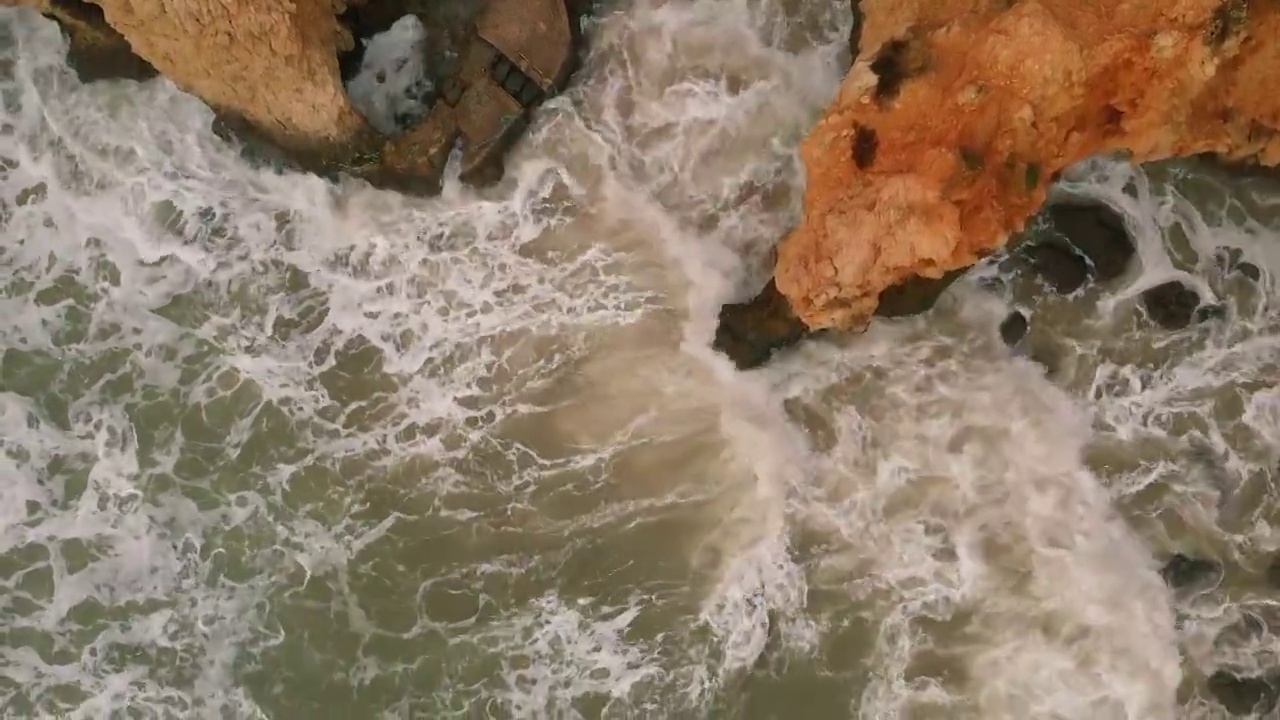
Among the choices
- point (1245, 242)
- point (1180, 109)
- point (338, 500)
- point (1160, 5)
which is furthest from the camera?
point (338, 500)

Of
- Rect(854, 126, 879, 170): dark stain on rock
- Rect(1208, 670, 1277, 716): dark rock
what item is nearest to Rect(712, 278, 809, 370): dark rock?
Rect(854, 126, 879, 170): dark stain on rock

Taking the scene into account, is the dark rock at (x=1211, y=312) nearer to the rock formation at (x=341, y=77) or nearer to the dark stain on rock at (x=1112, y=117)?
the dark stain on rock at (x=1112, y=117)

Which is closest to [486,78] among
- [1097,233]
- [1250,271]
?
[1097,233]

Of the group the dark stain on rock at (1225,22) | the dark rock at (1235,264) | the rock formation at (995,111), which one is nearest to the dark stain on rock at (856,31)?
the rock formation at (995,111)

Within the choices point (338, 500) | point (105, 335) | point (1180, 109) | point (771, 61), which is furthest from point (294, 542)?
point (1180, 109)

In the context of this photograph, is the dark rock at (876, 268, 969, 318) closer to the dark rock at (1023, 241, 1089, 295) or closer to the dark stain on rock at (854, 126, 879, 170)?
the dark rock at (1023, 241, 1089, 295)

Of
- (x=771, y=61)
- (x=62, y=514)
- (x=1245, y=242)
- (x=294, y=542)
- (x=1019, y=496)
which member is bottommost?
(x=62, y=514)

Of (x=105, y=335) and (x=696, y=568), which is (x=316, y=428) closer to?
(x=105, y=335)
